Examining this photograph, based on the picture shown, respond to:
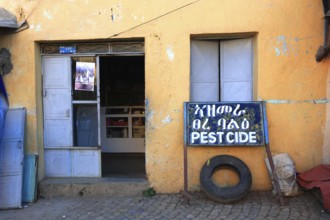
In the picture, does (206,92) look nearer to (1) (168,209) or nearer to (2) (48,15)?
(1) (168,209)

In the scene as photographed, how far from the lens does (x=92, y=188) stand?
212 inches

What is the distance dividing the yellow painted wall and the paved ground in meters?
0.39

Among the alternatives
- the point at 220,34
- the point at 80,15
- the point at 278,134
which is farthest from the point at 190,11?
the point at 278,134

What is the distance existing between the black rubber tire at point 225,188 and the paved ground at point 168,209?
138 mm

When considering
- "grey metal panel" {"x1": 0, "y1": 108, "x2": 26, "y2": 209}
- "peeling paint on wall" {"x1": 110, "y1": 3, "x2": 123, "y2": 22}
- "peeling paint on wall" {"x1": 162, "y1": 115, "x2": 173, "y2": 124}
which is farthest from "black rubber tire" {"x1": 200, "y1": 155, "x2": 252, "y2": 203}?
"grey metal panel" {"x1": 0, "y1": 108, "x2": 26, "y2": 209}

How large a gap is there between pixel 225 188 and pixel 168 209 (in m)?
0.92

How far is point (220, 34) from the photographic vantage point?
5.20 meters

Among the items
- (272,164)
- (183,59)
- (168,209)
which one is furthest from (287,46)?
(168,209)

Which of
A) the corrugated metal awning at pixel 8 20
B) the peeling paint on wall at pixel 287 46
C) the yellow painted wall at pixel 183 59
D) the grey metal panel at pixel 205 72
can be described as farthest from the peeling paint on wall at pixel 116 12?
the peeling paint on wall at pixel 287 46

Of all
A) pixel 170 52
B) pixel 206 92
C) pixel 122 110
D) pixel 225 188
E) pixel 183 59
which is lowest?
pixel 225 188

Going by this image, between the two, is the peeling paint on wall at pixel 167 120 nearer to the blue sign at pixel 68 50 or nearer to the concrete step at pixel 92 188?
the concrete step at pixel 92 188

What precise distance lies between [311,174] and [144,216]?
2.58 m

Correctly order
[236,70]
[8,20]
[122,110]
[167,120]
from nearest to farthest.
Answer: [8,20] < [167,120] < [236,70] < [122,110]

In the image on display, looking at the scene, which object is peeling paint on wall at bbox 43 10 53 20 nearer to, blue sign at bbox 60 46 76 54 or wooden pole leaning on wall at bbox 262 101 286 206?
blue sign at bbox 60 46 76 54
